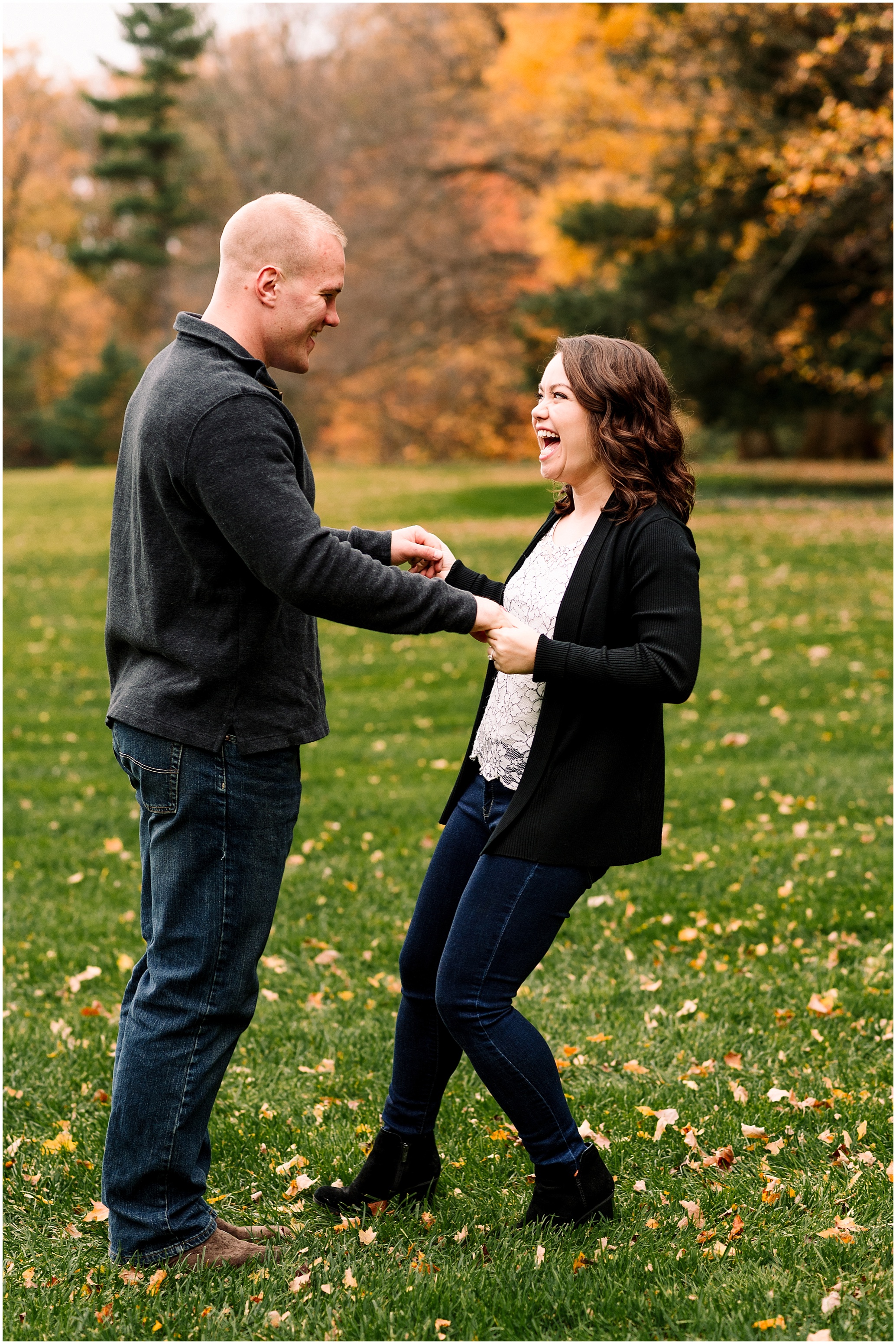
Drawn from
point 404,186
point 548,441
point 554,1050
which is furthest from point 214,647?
point 404,186

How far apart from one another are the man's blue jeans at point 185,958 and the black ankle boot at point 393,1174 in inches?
19.8

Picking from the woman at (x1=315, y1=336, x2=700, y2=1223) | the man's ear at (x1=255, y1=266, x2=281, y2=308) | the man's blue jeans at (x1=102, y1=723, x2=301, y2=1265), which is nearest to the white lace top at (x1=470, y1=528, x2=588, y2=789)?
the woman at (x1=315, y1=336, x2=700, y2=1223)

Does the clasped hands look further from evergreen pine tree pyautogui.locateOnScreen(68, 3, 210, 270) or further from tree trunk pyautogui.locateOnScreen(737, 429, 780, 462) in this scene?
evergreen pine tree pyautogui.locateOnScreen(68, 3, 210, 270)

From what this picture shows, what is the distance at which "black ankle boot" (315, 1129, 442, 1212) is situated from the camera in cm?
351

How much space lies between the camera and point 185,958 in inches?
120

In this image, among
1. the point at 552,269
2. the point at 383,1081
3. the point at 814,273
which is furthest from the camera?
the point at 552,269

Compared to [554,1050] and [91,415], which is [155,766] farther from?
[91,415]

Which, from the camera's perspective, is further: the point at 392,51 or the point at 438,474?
the point at 392,51

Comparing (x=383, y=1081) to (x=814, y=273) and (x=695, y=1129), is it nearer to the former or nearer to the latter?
(x=695, y=1129)

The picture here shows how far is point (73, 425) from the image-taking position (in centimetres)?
3981

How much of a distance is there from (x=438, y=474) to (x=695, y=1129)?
27079mm

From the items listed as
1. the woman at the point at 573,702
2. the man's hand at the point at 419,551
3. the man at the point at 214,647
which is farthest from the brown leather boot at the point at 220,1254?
the man's hand at the point at 419,551

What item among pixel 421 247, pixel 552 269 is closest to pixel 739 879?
pixel 552 269

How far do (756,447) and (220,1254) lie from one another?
3555cm
